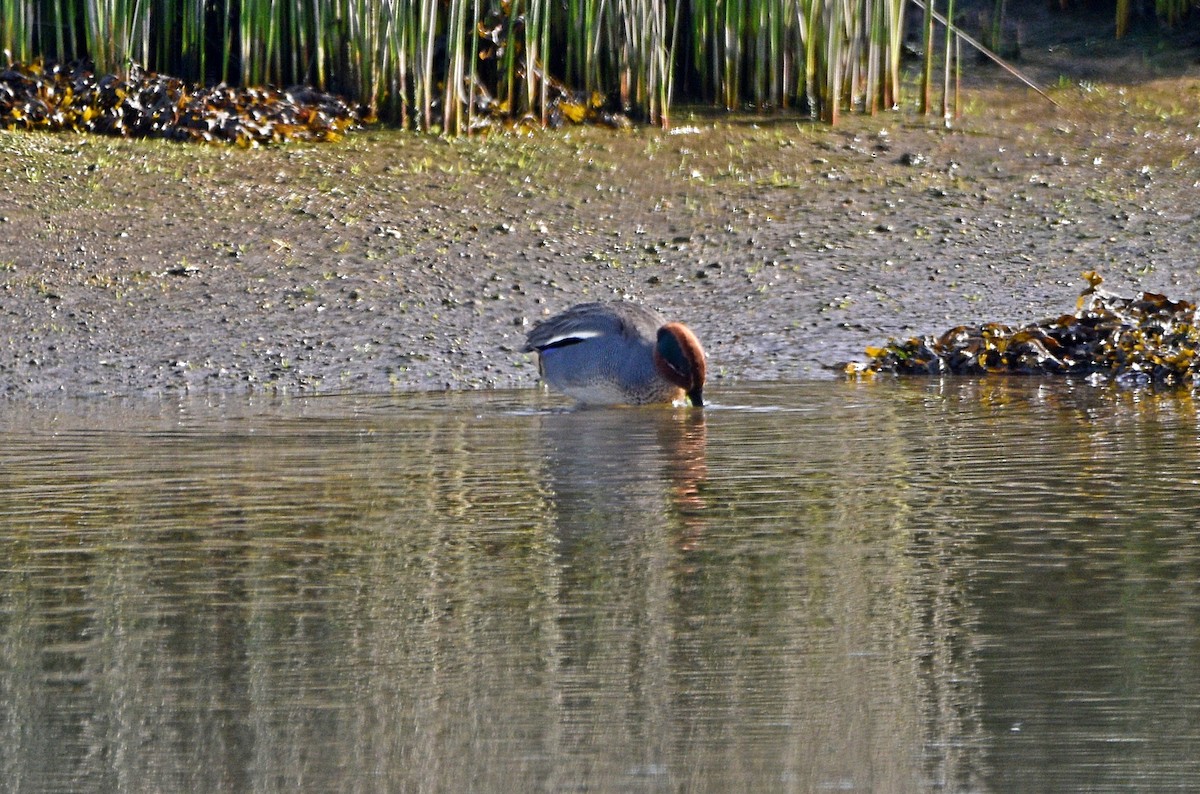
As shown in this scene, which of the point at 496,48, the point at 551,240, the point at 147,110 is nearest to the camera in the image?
the point at 551,240

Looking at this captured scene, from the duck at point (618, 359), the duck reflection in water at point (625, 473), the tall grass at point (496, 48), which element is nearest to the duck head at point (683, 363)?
the duck at point (618, 359)

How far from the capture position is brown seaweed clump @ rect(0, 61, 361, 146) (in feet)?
41.9

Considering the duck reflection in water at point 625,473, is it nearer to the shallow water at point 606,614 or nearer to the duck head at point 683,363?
the shallow water at point 606,614

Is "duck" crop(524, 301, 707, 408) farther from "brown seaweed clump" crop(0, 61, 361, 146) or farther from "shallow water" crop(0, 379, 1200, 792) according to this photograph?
"brown seaweed clump" crop(0, 61, 361, 146)

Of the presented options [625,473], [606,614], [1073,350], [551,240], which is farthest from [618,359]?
[606,614]

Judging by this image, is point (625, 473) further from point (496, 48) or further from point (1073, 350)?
point (496, 48)

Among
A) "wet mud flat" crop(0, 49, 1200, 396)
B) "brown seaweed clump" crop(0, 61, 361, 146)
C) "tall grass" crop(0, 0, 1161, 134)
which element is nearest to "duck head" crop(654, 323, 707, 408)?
"wet mud flat" crop(0, 49, 1200, 396)

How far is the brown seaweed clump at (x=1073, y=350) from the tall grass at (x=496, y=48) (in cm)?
381

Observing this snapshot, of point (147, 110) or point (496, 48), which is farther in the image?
point (496, 48)

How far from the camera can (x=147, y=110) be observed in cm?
1290

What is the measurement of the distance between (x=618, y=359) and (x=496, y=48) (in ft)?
18.1

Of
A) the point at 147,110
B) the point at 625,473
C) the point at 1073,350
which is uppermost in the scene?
the point at 147,110

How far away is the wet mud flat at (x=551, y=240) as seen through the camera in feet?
32.7

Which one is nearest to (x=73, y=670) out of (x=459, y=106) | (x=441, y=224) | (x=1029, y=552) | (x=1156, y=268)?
(x=1029, y=552)
